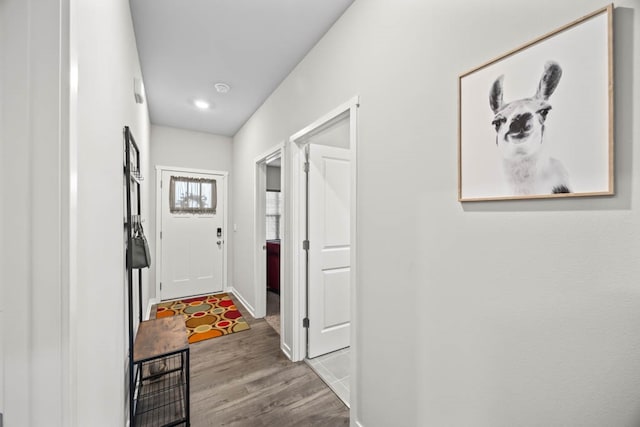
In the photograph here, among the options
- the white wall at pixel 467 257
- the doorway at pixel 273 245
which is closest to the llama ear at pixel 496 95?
the white wall at pixel 467 257

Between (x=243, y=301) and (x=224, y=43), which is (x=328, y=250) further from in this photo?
(x=243, y=301)

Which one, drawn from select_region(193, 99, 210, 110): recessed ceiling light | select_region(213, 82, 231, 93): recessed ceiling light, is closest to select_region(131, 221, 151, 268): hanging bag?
select_region(213, 82, 231, 93): recessed ceiling light

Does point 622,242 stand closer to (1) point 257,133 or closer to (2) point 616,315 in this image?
(2) point 616,315

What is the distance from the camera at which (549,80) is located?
2.67ft

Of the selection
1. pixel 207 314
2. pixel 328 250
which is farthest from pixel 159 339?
pixel 207 314

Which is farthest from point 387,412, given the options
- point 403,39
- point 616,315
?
point 403,39

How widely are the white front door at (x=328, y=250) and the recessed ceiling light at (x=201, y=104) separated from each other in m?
1.68

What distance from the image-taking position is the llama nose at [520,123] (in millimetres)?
862

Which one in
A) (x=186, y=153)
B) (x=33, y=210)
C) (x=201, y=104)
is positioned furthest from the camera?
(x=186, y=153)

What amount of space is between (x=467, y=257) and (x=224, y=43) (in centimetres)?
230

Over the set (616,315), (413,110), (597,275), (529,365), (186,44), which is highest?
(186,44)

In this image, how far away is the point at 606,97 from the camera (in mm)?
705

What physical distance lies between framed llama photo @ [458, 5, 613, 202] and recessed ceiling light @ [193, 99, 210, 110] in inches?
119

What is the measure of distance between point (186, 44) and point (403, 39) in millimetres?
1764
